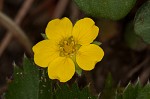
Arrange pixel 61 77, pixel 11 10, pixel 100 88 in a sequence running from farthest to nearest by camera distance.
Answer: pixel 11 10 < pixel 100 88 < pixel 61 77

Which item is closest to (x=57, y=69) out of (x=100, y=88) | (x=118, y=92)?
(x=118, y=92)

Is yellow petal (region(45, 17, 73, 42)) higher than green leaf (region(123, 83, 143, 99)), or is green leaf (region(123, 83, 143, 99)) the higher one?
yellow petal (region(45, 17, 73, 42))

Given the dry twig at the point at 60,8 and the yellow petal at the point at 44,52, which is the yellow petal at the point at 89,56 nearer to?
the yellow petal at the point at 44,52

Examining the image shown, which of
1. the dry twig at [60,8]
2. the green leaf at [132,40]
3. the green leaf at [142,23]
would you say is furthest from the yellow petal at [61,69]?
the dry twig at [60,8]

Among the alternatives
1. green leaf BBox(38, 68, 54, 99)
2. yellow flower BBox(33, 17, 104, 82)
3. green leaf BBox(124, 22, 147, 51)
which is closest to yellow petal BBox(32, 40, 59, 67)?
yellow flower BBox(33, 17, 104, 82)

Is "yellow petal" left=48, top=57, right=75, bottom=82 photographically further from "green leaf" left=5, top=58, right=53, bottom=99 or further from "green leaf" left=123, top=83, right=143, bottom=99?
"green leaf" left=123, top=83, right=143, bottom=99

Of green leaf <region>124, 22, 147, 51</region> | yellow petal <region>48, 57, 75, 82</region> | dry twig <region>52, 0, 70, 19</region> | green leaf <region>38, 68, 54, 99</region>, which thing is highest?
dry twig <region>52, 0, 70, 19</region>

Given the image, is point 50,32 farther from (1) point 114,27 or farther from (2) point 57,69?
(1) point 114,27

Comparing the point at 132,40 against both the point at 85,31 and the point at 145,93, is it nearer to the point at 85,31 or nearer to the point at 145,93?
the point at 145,93
